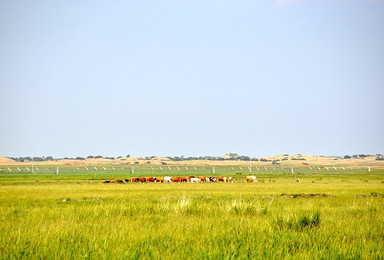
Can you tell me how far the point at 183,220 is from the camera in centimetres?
1752

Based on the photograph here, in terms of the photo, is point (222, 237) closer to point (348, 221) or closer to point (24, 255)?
point (24, 255)

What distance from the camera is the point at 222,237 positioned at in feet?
42.6

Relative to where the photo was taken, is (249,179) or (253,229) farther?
(249,179)

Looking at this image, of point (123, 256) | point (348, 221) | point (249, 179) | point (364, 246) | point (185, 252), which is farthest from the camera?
point (249, 179)

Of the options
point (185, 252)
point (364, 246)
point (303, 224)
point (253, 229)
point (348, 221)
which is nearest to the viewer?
point (185, 252)

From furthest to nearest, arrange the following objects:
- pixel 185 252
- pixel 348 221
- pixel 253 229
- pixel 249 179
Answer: pixel 249 179 < pixel 348 221 < pixel 253 229 < pixel 185 252

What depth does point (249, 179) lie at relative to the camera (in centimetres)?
6297

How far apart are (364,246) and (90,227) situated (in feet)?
24.4

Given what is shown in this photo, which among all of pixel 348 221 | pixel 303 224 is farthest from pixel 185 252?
pixel 348 221

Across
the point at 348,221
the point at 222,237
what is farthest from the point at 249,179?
the point at 222,237

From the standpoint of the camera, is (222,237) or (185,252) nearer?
(185,252)

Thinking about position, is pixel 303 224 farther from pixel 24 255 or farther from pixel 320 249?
pixel 24 255

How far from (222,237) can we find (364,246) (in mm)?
3350

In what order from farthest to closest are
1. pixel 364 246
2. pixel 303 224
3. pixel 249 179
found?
pixel 249 179 < pixel 303 224 < pixel 364 246
